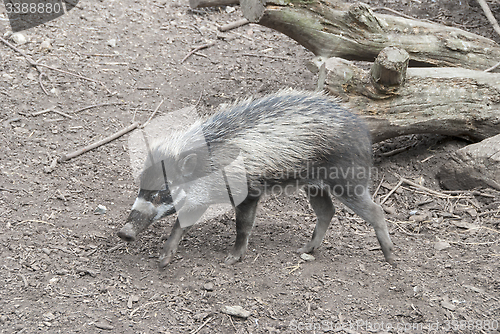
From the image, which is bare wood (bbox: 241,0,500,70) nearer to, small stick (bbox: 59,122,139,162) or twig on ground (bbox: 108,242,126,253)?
small stick (bbox: 59,122,139,162)

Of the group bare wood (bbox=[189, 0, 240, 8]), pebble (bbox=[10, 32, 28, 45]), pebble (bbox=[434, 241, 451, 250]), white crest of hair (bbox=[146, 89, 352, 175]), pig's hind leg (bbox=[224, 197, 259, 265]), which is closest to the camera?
white crest of hair (bbox=[146, 89, 352, 175])

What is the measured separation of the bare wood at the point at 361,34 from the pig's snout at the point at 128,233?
2.80 m

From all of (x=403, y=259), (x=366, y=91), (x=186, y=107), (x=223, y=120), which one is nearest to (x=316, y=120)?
(x=223, y=120)

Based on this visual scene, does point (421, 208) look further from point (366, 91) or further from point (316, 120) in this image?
point (316, 120)

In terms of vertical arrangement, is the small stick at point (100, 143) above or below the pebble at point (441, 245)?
below

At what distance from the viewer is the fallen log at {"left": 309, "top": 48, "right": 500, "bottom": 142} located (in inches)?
203

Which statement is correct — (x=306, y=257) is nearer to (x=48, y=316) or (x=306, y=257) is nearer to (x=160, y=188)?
(x=160, y=188)

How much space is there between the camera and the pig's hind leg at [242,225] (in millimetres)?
4340

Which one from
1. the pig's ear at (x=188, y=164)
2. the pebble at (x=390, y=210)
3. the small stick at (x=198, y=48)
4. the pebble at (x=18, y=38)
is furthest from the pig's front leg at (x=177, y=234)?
the pebble at (x=18, y=38)

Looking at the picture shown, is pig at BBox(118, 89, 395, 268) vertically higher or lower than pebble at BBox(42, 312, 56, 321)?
higher

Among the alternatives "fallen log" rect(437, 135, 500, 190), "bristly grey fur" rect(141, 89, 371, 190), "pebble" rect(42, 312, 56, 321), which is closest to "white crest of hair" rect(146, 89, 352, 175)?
"bristly grey fur" rect(141, 89, 371, 190)

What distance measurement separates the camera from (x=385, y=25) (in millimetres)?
5785

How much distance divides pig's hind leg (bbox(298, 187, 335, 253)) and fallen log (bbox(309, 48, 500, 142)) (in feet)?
→ 3.69

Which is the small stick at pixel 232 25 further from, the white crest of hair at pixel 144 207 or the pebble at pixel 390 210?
the white crest of hair at pixel 144 207
